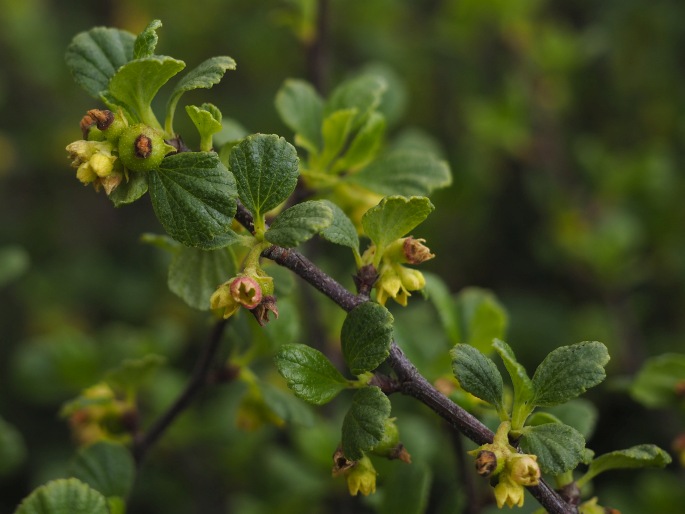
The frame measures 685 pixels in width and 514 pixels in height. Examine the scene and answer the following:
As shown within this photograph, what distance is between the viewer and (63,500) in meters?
0.81

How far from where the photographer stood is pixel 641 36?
2.25 meters

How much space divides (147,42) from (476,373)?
462 mm

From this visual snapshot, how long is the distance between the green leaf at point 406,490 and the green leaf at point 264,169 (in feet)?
1.44

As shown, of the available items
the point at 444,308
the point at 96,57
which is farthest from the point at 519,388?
the point at 96,57

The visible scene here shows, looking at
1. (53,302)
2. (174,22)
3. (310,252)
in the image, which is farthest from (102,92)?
(174,22)

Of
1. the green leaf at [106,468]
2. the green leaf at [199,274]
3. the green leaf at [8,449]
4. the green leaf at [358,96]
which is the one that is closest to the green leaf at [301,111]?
the green leaf at [358,96]

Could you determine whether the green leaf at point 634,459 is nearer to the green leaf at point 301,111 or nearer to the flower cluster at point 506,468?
the flower cluster at point 506,468

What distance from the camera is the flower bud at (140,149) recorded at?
30.6 inches

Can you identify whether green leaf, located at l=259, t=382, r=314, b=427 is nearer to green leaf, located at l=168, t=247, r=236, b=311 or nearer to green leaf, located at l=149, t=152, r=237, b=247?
green leaf, located at l=168, t=247, r=236, b=311

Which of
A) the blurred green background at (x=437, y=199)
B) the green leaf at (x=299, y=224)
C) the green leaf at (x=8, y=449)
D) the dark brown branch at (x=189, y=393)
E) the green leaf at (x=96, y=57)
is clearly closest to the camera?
the green leaf at (x=299, y=224)

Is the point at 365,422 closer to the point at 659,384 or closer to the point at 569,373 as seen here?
the point at 569,373

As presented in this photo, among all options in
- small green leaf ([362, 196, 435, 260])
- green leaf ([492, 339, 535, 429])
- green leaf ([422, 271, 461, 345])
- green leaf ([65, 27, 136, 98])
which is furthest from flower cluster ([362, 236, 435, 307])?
green leaf ([65, 27, 136, 98])

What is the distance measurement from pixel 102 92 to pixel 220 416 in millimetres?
954

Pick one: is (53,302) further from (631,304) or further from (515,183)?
(631,304)
